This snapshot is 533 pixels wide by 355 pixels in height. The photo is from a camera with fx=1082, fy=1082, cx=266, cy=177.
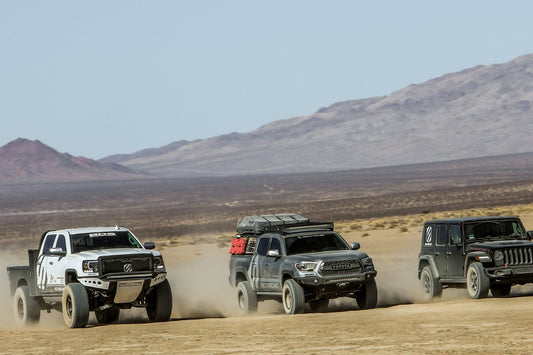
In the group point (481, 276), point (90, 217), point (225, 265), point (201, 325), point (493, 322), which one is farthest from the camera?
point (90, 217)

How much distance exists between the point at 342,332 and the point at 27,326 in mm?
8174

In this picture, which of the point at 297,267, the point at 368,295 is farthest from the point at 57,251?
the point at 368,295

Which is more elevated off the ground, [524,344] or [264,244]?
[264,244]

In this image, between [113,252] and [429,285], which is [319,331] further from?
[429,285]

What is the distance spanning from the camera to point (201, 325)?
19.4 meters

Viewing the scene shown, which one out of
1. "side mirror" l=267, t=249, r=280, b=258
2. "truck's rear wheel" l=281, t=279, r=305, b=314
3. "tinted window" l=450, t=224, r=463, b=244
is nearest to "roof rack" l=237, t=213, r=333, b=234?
"side mirror" l=267, t=249, r=280, b=258

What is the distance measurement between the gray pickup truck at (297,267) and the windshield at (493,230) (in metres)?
2.59

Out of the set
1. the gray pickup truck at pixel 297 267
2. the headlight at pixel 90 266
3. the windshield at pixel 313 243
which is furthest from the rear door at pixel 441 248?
the headlight at pixel 90 266

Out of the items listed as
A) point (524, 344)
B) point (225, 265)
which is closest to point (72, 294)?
point (524, 344)

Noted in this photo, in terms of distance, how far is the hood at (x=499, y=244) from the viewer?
21.1m

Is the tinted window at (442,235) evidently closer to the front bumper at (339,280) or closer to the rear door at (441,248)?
the rear door at (441,248)

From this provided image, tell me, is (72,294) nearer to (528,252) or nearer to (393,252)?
(528,252)

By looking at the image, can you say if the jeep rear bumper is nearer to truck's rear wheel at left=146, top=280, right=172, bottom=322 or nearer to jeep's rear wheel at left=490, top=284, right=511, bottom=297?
jeep's rear wheel at left=490, top=284, right=511, bottom=297

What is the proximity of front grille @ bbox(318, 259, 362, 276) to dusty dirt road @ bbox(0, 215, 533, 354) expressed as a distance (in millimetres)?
774
